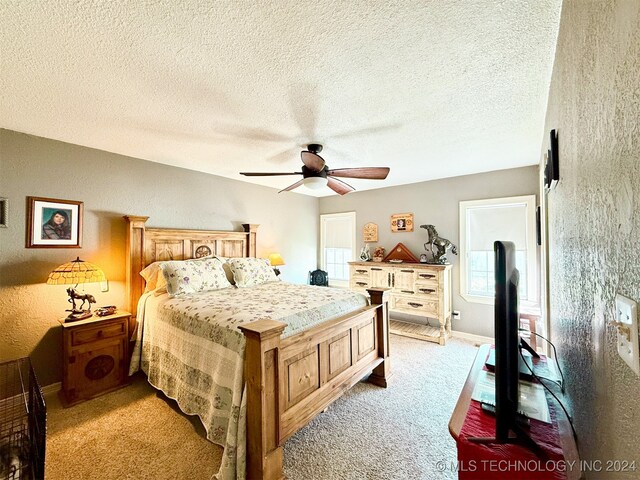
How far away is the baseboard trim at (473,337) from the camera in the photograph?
3.79 m

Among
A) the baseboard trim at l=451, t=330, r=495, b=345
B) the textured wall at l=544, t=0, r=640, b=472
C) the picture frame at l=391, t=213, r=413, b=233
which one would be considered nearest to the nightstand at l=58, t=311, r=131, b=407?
the textured wall at l=544, t=0, r=640, b=472

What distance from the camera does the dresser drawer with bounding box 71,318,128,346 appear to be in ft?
7.84

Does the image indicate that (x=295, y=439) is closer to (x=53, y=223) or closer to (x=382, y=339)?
(x=382, y=339)

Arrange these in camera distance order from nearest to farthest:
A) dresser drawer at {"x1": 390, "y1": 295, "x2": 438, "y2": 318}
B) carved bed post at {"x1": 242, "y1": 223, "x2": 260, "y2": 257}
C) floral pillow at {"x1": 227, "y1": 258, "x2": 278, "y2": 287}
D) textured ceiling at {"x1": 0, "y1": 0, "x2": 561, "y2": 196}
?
textured ceiling at {"x1": 0, "y1": 0, "x2": 561, "y2": 196}
floral pillow at {"x1": 227, "y1": 258, "x2": 278, "y2": 287}
dresser drawer at {"x1": 390, "y1": 295, "x2": 438, "y2": 318}
carved bed post at {"x1": 242, "y1": 223, "x2": 260, "y2": 257}

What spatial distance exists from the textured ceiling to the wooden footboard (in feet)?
5.29

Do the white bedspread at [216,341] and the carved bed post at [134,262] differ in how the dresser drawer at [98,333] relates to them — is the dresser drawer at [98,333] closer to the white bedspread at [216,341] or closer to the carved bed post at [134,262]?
the white bedspread at [216,341]

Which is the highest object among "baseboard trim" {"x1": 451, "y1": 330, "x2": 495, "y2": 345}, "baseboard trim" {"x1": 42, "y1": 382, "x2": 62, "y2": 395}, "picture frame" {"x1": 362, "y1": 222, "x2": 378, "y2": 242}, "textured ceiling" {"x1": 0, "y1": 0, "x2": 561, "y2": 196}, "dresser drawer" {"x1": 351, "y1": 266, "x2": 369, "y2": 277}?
"textured ceiling" {"x1": 0, "y1": 0, "x2": 561, "y2": 196}

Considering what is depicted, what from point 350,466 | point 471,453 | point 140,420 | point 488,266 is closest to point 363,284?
point 488,266

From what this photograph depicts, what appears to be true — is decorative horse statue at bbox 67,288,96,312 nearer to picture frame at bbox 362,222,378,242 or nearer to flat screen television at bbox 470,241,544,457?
flat screen television at bbox 470,241,544,457

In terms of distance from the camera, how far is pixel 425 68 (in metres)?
1.64

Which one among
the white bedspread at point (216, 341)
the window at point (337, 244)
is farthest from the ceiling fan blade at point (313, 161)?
the window at point (337, 244)

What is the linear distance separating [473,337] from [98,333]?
15.1 feet

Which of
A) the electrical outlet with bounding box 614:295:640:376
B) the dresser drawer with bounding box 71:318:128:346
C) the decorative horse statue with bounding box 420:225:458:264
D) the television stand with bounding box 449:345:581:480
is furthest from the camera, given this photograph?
the decorative horse statue with bounding box 420:225:458:264

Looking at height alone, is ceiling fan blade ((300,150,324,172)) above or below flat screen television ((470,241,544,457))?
above
